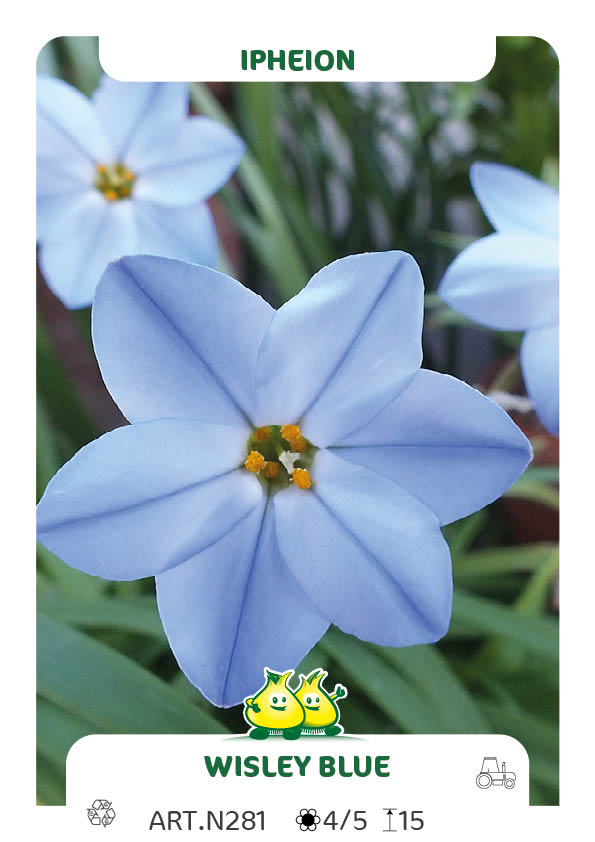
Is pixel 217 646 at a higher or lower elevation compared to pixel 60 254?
lower

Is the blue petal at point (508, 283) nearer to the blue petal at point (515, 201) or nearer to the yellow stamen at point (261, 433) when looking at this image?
the blue petal at point (515, 201)

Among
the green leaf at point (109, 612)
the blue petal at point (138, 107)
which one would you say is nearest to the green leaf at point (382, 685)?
the green leaf at point (109, 612)

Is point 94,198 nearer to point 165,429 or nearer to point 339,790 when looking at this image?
point 165,429

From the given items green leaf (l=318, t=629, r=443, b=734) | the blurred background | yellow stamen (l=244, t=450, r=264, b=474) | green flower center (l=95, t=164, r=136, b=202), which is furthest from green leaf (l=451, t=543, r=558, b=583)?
green flower center (l=95, t=164, r=136, b=202)

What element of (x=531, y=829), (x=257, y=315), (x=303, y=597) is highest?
(x=257, y=315)
